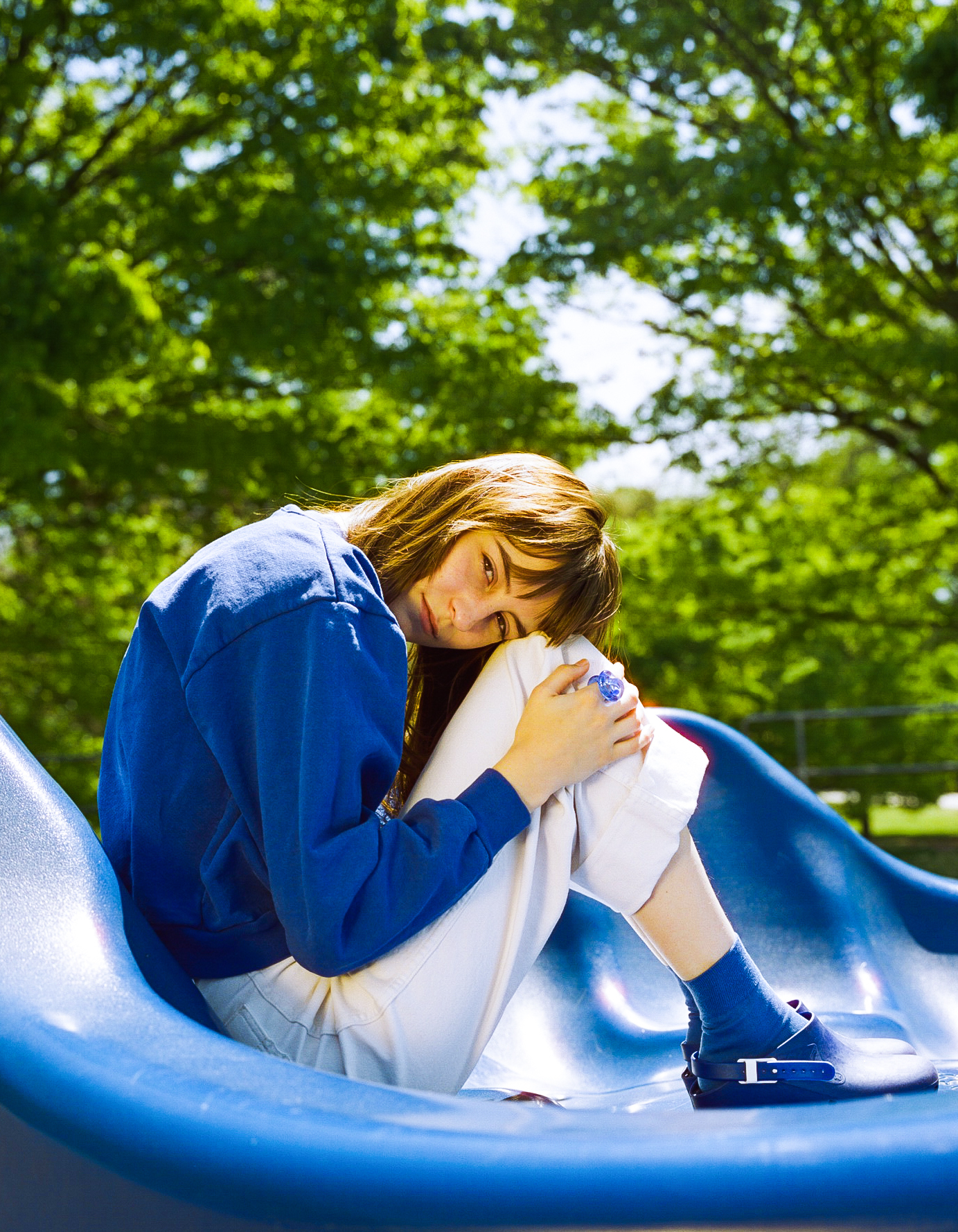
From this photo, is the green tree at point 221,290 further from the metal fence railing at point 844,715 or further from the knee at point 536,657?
the knee at point 536,657

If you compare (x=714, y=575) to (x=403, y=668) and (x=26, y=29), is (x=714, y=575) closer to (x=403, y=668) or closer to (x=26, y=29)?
(x=26, y=29)

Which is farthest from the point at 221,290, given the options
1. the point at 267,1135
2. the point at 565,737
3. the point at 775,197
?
the point at 267,1135

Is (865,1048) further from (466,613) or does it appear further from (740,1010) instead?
(466,613)

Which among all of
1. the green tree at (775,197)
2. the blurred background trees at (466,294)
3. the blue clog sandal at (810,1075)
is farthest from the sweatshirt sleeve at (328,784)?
the green tree at (775,197)

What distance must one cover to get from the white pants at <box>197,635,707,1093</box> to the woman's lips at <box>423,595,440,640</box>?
96 mm

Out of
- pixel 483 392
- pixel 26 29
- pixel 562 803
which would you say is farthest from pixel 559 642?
pixel 26 29

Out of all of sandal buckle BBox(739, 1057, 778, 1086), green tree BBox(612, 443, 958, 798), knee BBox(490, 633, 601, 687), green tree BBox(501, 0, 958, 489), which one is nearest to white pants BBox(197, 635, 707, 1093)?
knee BBox(490, 633, 601, 687)

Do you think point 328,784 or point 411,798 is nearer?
point 328,784

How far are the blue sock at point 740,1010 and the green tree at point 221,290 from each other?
4.47 m

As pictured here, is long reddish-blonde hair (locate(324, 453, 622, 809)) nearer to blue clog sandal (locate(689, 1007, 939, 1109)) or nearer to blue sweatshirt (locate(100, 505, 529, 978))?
blue sweatshirt (locate(100, 505, 529, 978))

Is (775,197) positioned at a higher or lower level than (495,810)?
higher

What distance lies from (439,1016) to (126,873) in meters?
0.40

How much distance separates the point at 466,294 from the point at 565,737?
6.08 m

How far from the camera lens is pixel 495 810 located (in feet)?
4.16
